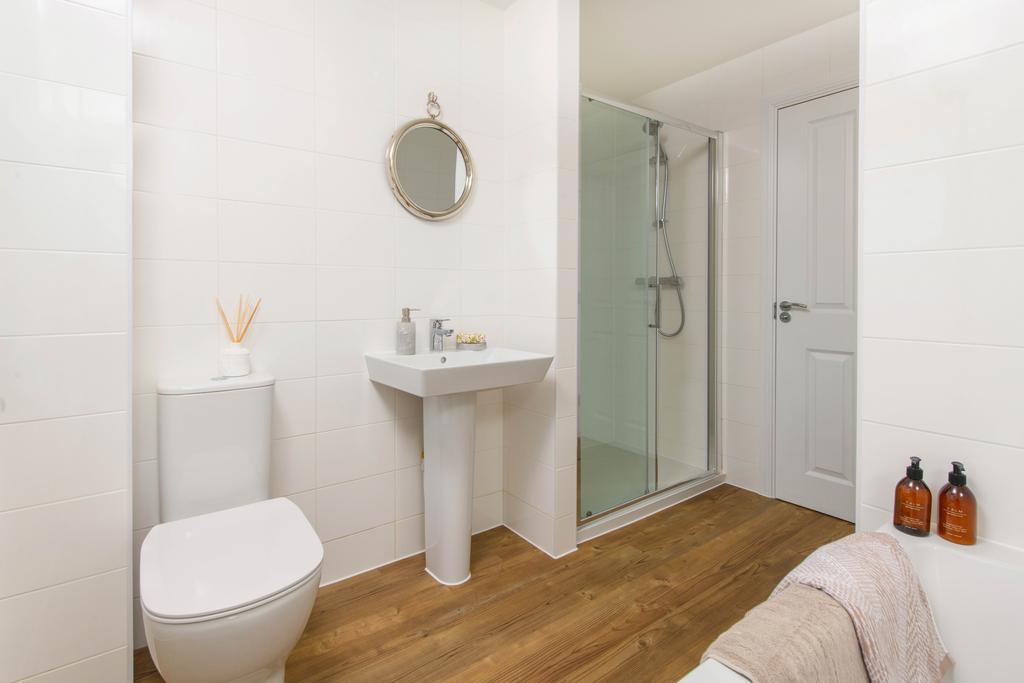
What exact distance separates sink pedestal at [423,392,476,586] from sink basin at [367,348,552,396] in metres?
0.13

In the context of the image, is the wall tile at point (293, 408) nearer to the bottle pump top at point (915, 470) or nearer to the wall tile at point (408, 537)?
the wall tile at point (408, 537)

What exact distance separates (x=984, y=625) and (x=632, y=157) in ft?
7.23

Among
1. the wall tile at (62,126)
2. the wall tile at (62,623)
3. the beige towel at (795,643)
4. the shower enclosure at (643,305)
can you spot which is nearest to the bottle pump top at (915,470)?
the beige towel at (795,643)

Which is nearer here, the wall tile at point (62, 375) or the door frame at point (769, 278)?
the wall tile at point (62, 375)

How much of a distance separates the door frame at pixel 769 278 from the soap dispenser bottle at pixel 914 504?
162cm

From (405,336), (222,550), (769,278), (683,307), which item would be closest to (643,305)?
(683,307)

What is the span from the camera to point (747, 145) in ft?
9.47

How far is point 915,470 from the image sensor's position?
48.8 inches

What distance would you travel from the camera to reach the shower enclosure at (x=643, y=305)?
8.00ft

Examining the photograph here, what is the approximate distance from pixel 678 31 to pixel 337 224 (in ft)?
6.78

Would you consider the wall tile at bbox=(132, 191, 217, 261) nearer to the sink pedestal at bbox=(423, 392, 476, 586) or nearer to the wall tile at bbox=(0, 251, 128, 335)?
the wall tile at bbox=(0, 251, 128, 335)

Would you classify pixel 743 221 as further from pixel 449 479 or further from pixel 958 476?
pixel 449 479

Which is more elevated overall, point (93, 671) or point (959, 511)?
point (959, 511)

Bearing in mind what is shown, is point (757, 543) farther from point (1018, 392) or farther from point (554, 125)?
point (554, 125)
